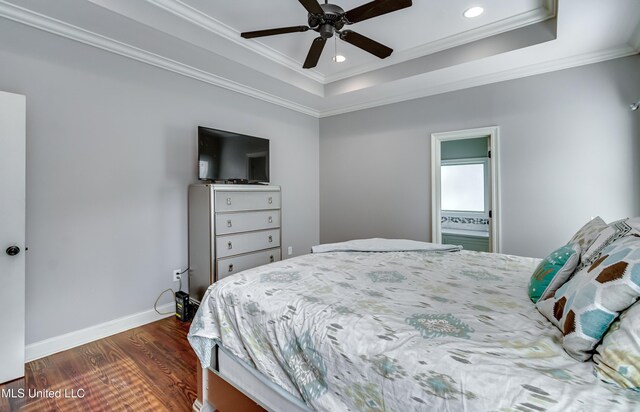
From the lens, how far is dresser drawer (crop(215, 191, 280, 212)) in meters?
2.84

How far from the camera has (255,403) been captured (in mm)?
1341

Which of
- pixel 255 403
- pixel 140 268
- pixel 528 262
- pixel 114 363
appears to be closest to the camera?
pixel 255 403

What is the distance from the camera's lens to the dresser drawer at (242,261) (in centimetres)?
285

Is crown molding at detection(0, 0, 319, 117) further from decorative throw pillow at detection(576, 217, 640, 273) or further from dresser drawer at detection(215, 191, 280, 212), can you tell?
decorative throw pillow at detection(576, 217, 640, 273)

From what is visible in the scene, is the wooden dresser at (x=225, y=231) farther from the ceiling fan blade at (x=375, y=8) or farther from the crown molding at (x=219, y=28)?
the ceiling fan blade at (x=375, y=8)

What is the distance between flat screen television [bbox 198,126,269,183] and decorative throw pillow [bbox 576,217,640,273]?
289 centimetres

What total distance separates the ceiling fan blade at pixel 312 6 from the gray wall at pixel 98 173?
1764mm

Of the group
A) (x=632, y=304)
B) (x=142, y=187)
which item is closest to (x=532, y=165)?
(x=632, y=304)

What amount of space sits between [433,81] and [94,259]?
3.78 meters

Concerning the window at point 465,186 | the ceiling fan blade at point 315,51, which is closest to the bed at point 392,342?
the ceiling fan blade at point 315,51

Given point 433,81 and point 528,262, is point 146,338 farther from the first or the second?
point 433,81

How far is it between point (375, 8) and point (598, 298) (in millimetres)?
1856

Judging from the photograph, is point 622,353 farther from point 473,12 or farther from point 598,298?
point 473,12

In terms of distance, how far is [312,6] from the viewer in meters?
1.84
